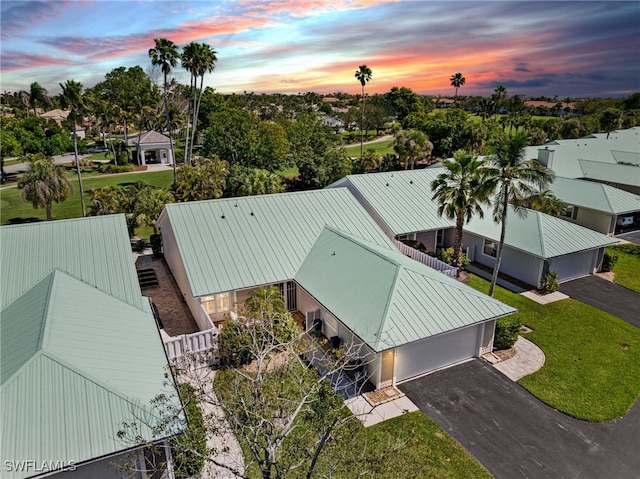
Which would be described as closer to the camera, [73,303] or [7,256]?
[73,303]

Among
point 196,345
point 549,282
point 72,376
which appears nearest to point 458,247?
point 549,282

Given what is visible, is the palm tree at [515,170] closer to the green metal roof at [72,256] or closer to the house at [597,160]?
the green metal roof at [72,256]

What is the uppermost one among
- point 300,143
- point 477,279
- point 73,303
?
point 300,143

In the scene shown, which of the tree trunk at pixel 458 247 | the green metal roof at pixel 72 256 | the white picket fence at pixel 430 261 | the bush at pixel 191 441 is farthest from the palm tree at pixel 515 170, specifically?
the green metal roof at pixel 72 256

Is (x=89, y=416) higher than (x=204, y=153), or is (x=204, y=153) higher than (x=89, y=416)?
(x=204, y=153)

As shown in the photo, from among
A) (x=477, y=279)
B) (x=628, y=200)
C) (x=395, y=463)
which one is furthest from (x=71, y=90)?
(x=628, y=200)

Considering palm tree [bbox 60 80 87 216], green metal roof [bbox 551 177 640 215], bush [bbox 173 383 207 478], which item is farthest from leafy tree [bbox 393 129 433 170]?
bush [bbox 173 383 207 478]

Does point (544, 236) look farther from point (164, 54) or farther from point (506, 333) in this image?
point (164, 54)

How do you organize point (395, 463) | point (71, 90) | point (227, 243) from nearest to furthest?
point (395, 463)
point (227, 243)
point (71, 90)

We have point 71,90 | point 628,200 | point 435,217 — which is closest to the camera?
point 435,217

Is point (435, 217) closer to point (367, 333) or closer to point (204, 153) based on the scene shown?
point (367, 333)
